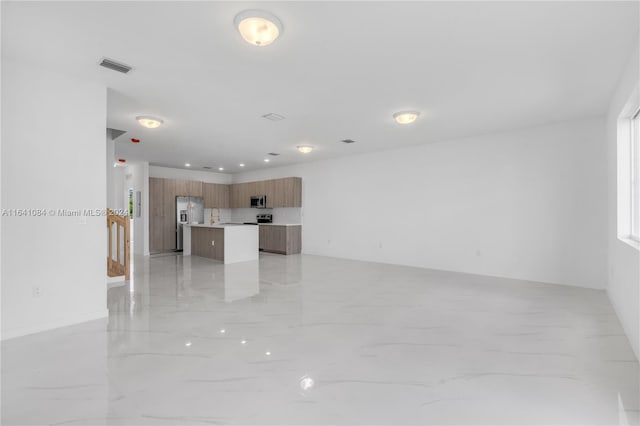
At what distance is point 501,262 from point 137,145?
7751 millimetres

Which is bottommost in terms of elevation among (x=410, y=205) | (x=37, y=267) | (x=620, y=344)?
(x=620, y=344)

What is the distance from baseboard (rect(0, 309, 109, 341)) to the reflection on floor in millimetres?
118

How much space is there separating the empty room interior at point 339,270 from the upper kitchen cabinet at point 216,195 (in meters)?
3.89

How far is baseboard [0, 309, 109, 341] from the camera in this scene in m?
2.86

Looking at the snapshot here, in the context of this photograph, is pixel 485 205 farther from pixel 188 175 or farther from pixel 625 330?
pixel 188 175

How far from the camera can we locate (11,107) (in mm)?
2920

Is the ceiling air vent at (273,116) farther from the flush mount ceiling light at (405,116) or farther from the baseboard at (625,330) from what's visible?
the baseboard at (625,330)

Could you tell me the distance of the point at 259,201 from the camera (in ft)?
31.2

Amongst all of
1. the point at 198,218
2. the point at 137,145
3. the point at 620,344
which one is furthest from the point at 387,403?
the point at 198,218

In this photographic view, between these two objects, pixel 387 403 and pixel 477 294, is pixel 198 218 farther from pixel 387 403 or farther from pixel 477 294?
pixel 387 403

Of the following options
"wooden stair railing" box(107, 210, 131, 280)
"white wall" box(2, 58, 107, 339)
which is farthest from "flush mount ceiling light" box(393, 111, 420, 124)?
"wooden stair railing" box(107, 210, 131, 280)

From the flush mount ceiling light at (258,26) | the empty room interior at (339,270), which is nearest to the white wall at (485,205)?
the empty room interior at (339,270)

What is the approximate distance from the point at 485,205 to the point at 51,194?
6496 millimetres

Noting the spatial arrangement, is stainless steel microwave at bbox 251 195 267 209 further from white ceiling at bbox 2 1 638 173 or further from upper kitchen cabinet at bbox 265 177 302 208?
white ceiling at bbox 2 1 638 173
